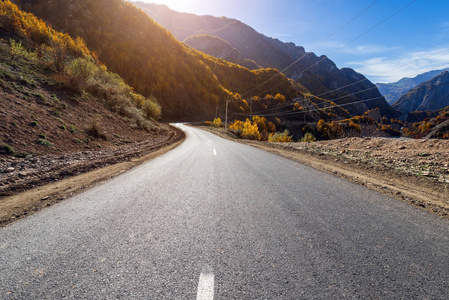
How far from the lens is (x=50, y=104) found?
33.0 feet

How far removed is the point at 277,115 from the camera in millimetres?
92625

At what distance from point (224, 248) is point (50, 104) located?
13.1 metres

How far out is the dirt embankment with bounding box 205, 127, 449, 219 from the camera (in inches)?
172

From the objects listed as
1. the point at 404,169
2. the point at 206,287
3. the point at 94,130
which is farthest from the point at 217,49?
the point at 206,287

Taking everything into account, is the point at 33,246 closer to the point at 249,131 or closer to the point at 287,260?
the point at 287,260

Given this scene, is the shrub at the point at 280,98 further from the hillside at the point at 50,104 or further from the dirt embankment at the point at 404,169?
the dirt embankment at the point at 404,169

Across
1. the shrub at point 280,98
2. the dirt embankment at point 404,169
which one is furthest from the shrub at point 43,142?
the shrub at point 280,98

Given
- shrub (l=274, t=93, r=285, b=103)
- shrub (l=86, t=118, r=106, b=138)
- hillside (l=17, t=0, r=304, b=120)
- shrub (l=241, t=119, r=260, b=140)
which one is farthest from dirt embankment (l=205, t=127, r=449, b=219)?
shrub (l=274, t=93, r=285, b=103)

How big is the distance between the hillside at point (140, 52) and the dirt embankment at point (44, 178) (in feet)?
175

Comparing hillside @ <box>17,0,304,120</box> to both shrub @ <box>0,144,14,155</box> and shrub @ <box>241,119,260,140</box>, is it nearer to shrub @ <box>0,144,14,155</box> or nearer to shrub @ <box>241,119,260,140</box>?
shrub @ <box>241,119,260,140</box>

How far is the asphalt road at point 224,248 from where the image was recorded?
165 centimetres

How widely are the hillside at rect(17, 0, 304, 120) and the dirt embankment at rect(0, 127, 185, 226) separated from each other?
2105 inches

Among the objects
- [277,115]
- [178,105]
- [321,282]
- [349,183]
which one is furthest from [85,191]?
[277,115]

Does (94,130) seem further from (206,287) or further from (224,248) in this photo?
(206,287)
